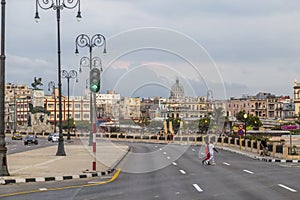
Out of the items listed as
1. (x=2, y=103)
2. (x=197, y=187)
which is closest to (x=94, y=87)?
(x=2, y=103)

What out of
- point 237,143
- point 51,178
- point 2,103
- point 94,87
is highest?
point 94,87

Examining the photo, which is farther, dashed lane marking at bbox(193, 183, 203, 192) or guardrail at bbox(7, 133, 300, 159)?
guardrail at bbox(7, 133, 300, 159)

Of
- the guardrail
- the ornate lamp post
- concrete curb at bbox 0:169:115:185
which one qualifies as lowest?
the guardrail

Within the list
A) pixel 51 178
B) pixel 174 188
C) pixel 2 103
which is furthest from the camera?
pixel 2 103

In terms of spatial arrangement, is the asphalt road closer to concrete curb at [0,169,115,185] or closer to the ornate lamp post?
concrete curb at [0,169,115,185]

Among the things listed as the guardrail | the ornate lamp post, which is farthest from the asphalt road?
the guardrail

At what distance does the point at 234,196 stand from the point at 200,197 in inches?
43.0

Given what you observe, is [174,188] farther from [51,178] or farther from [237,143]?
[237,143]

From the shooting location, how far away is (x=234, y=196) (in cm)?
1697

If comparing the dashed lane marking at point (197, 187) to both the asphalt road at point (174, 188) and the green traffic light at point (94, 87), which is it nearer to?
the asphalt road at point (174, 188)

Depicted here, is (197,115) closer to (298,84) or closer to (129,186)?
(298,84)

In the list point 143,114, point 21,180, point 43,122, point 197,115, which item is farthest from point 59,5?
point 43,122

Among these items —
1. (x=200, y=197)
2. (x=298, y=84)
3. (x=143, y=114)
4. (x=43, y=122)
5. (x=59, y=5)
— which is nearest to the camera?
(x=200, y=197)

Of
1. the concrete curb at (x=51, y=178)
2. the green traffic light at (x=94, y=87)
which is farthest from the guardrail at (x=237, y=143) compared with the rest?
the concrete curb at (x=51, y=178)
